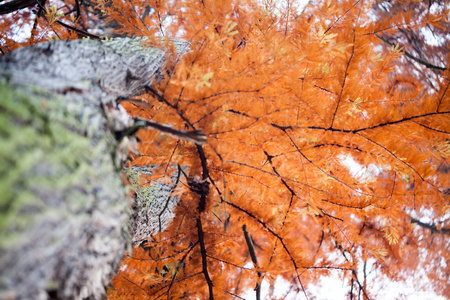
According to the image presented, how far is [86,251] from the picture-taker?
0.46m

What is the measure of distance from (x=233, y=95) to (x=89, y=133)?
1.39 feet

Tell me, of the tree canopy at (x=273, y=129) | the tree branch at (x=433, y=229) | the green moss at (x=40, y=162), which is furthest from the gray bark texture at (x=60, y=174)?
the tree branch at (x=433, y=229)

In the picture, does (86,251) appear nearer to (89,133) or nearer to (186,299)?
(89,133)

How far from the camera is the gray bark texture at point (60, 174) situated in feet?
1.20

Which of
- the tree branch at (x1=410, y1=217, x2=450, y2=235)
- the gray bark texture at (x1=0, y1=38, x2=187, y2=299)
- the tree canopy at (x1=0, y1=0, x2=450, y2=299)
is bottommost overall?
the gray bark texture at (x1=0, y1=38, x2=187, y2=299)

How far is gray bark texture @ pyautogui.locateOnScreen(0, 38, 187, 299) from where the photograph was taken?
37 cm

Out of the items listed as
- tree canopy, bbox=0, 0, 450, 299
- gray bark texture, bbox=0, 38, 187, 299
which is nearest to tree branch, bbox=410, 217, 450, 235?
tree canopy, bbox=0, 0, 450, 299

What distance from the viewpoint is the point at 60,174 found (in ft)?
1.39

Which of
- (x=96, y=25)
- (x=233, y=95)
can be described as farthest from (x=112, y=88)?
(x=96, y=25)

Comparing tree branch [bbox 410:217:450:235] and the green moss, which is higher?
tree branch [bbox 410:217:450:235]

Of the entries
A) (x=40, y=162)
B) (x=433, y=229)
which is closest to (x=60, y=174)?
(x=40, y=162)

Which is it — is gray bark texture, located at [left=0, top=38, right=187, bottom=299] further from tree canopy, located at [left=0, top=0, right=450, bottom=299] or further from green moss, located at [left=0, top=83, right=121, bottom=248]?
tree canopy, located at [left=0, top=0, right=450, bottom=299]

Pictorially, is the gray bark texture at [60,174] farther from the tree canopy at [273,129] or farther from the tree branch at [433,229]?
the tree branch at [433,229]

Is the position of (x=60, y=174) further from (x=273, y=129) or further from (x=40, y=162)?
(x=273, y=129)
